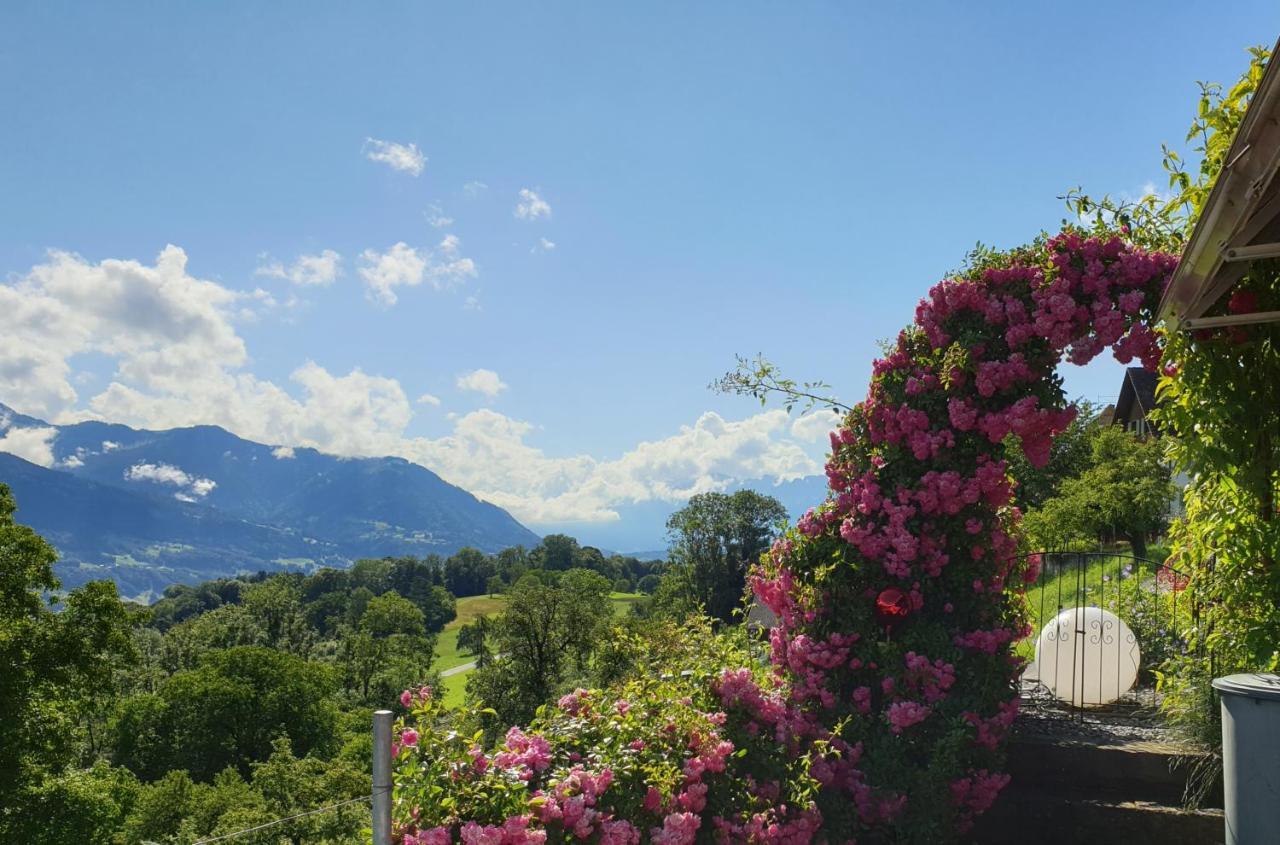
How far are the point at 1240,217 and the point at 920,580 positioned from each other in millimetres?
3199

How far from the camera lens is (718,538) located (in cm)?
6372

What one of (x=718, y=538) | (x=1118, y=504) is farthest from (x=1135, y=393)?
(x=718, y=538)

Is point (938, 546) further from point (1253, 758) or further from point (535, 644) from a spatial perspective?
point (535, 644)

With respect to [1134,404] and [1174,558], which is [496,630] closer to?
[1134,404]

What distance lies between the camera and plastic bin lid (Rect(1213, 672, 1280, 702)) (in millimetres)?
4168

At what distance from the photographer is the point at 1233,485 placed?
202 inches

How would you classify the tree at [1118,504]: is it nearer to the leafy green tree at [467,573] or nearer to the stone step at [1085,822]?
the stone step at [1085,822]

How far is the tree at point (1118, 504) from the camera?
25.5 m

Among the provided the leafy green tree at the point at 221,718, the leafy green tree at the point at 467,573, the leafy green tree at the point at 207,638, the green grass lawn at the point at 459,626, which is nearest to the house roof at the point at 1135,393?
the leafy green tree at the point at 221,718

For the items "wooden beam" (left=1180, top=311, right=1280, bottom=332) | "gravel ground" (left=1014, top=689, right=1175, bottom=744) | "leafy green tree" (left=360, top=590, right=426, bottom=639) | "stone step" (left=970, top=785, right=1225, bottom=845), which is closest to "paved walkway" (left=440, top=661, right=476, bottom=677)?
"leafy green tree" (left=360, top=590, right=426, bottom=639)

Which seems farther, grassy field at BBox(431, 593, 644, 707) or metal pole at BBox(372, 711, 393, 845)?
grassy field at BBox(431, 593, 644, 707)

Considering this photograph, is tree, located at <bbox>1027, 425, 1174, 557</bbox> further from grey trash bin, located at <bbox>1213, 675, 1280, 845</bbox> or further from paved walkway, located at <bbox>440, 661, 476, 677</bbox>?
paved walkway, located at <bbox>440, 661, 476, 677</bbox>

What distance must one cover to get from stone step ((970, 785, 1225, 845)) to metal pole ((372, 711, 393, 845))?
14.8ft

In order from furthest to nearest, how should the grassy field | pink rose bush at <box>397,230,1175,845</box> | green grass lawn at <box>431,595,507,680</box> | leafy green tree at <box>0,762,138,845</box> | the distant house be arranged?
1. green grass lawn at <box>431,595,507,680</box>
2. the grassy field
3. the distant house
4. leafy green tree at <box>0,762,138,845</box>
5. pink rose bush at <box>397,230,1175,845</box>
